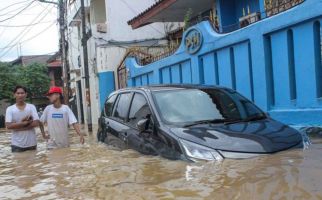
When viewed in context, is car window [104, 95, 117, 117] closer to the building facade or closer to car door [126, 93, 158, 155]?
car door [126, 93, 158, 155]

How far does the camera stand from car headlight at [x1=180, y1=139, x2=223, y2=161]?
5160 millimetres

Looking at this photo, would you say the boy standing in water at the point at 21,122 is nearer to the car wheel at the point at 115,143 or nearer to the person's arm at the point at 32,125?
the person's arm at the point at 32,125

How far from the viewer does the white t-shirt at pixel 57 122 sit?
813 centimetres

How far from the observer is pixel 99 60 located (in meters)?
22.0

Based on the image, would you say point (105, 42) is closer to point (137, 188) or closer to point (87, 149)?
point (87, 149)

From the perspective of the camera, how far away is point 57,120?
8.13 meters

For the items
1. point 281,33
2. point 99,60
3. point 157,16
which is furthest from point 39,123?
point 99,60

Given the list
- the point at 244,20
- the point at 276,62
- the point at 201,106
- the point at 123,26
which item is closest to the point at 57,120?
the point at 201,106

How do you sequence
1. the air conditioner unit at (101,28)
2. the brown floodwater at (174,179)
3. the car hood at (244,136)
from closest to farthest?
the brown floodwater at (174,179) < the car hood at (244,136) < the air conditioner unit at (101,28)

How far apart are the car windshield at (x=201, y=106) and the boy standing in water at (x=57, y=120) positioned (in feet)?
7.55

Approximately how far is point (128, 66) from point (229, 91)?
38.4ft

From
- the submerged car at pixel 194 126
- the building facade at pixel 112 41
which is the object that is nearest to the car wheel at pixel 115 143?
the submerged car at pixel 194 126

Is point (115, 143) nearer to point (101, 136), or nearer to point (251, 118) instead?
point (101, 136)

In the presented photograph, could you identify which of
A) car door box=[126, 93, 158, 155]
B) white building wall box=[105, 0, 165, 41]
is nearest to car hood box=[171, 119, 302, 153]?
car door box=[126, 93, 158, 155]
